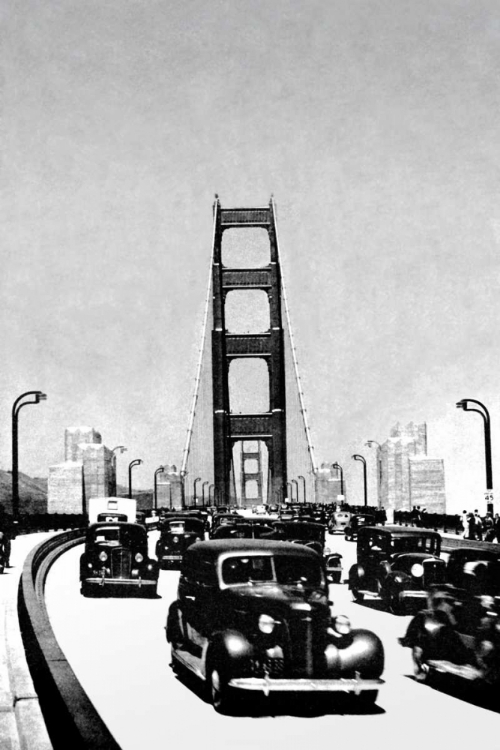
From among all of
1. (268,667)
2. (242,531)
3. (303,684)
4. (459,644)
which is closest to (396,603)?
(242,531)

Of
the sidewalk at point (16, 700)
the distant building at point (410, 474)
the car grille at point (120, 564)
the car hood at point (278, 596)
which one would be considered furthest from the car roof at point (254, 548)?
the distant building at point (410, 474)

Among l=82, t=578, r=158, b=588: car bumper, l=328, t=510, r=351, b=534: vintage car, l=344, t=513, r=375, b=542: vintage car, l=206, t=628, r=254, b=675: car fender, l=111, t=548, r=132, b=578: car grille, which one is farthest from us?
l=328, t=510, r=351, b=534: vintage car

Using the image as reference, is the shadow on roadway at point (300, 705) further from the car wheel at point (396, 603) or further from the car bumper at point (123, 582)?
the car bumper at point (123, 582)

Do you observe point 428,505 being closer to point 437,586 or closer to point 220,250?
point 220,250

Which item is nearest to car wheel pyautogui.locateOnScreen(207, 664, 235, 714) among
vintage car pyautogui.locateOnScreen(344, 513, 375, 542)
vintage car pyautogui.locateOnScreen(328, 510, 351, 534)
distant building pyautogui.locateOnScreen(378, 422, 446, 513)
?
vintage car pyautogui.locateOnScreen(344, 513, 375, 542)

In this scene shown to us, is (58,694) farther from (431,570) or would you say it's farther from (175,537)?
(175,537)

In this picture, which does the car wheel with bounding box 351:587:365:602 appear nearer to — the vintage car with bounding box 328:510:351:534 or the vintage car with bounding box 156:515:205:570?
the vintage car with bounding box 156:515:205:570
